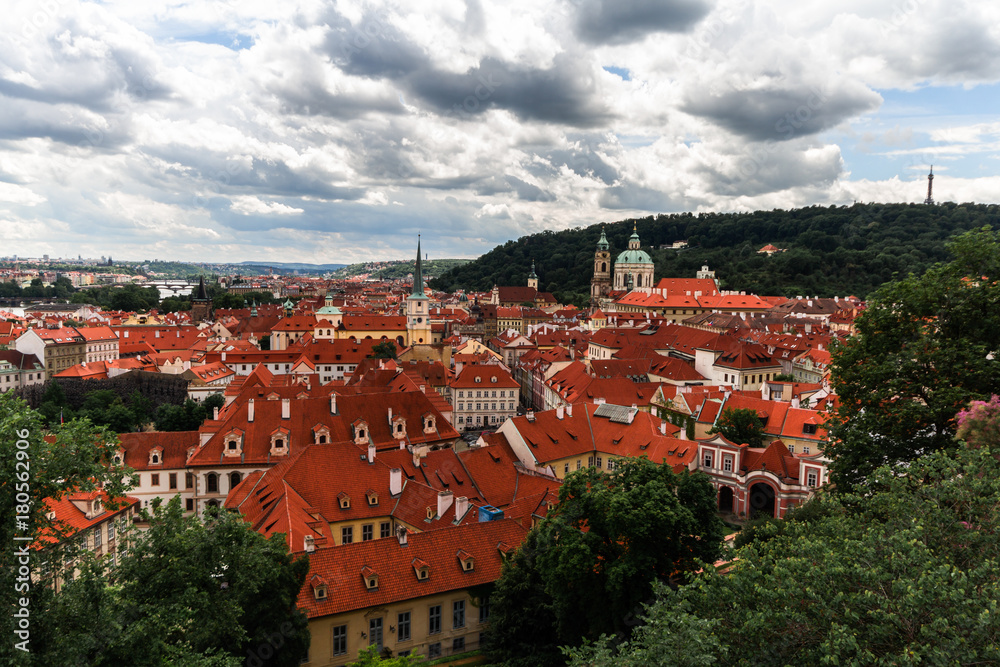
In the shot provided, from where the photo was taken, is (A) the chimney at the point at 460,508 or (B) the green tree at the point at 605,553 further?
(A) the chimney at the point at 460,508

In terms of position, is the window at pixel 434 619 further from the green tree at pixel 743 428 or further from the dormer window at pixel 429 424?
the green tree at pixel 743 428

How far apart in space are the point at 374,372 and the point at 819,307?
10148 centimetres

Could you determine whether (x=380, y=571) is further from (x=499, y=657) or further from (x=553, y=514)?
(x=553, y=514)

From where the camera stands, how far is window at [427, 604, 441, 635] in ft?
79.9

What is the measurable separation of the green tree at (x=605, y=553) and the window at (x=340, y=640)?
18.0 ft

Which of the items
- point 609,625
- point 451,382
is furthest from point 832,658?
point 451,382

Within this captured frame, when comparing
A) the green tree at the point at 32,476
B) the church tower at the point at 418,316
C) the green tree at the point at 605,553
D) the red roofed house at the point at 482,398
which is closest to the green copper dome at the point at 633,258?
the church tower at the point at 418,316

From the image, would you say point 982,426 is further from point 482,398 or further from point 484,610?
point 482,398

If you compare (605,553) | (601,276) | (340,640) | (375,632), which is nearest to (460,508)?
(375,632)

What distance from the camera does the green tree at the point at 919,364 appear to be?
61.1ft

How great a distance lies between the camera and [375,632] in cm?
2341

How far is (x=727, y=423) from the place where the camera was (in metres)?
46.1

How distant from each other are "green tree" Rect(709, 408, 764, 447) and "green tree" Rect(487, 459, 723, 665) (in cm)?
2615

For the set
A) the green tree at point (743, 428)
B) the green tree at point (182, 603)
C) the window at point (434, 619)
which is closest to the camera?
the green tree at point (182, 603)
